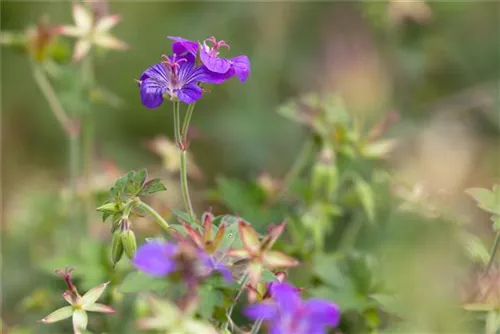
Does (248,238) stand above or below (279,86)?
below

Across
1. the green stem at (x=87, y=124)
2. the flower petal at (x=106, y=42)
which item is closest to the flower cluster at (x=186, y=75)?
the flower petal at (x=106, y=42)

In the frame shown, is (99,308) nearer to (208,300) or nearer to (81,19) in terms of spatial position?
(208,300)

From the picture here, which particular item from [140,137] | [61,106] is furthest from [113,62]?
[61,106]

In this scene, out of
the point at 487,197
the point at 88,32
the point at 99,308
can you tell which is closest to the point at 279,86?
the point at 88,32

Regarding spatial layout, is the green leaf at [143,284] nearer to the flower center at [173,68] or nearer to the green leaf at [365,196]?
the flower center at [173,68]

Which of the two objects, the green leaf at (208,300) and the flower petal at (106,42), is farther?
the flower petal at (106,42)

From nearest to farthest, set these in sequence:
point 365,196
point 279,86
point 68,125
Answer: point 365,196 → point 68,125 → point 279,86

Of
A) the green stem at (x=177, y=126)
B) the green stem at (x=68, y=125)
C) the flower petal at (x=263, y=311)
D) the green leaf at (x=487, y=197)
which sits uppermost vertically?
the green stem at (x=68, y=125)
